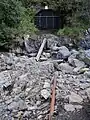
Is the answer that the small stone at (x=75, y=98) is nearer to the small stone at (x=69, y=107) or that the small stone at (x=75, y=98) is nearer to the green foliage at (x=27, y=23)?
the small stone at (x=69, y=107)

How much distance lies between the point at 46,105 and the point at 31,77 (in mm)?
1752

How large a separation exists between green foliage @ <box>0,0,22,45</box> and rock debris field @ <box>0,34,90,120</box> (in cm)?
118

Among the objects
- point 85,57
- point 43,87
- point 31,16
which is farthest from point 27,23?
point 43,87

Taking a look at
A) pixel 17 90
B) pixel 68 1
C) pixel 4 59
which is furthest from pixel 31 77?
pixel 68 1

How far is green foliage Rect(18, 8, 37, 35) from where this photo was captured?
11.9 m

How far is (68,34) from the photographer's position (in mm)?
12031

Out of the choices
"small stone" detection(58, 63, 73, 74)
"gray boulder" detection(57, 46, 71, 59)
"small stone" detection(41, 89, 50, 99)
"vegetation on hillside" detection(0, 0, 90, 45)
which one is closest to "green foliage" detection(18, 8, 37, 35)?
"vegetation on hillside" detection(0, 0, 90, 45)

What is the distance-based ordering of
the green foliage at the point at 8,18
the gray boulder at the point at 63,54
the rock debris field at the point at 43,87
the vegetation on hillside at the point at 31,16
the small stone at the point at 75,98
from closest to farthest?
the rock debris field at the point at 43,87 → the small stone at the point at 75,98 → the gray boulder at the point at 63,54 → the green foliage at the point at 8,18 → the vegetation on hillside at the point at 31,16

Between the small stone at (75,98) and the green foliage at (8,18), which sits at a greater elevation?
the green foliage at (8,18)

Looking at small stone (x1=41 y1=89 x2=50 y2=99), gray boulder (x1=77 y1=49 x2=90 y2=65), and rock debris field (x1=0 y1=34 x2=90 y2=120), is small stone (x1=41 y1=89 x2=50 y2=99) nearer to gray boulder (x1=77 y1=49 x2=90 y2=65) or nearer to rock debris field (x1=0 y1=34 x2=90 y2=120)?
rock debris field (x1=0 y1=34 x2=90 y2=120)

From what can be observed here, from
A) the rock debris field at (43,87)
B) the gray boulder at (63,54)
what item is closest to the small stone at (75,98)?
the rock debris field at (43,87)

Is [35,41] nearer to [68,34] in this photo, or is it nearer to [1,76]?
[68,34]

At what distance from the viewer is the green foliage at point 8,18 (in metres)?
11.0

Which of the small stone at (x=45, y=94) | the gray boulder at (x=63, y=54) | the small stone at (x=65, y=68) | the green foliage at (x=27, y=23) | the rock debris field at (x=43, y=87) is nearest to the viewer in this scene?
the rock debris field at (x=43, y=87)
